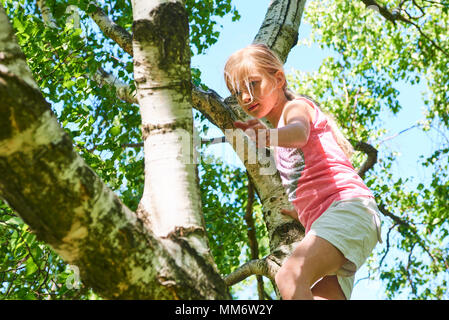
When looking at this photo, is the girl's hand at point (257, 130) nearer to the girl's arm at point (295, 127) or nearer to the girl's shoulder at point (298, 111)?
the girl's arm at point (295, 127)

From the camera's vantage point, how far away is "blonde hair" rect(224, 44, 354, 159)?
2832mm

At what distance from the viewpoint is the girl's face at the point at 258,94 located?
2.84 meters

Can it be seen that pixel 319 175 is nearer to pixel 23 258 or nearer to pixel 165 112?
pixel 165 112

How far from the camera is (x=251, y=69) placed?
283cm

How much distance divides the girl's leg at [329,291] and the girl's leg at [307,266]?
0.15 meters

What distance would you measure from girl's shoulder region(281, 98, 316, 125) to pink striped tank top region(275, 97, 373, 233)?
0.03 metres

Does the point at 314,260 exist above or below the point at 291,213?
above

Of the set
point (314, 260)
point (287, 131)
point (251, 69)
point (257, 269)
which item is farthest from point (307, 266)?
point (251, 69)

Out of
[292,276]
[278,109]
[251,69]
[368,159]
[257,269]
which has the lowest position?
[368,159]

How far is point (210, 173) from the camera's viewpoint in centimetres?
597

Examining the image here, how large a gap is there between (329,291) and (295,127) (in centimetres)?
84

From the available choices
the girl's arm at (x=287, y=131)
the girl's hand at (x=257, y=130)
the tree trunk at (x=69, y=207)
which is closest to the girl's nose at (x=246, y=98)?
the girl's arm at (x=287, y=131)

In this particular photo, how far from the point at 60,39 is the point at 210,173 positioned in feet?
7.85

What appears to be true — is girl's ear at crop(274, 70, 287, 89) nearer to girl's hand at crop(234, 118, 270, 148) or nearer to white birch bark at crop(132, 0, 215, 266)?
girl's hand at crop(234, 118, 270, 148)
